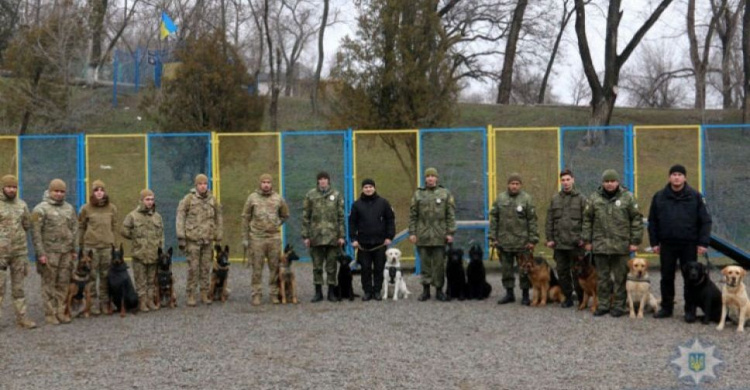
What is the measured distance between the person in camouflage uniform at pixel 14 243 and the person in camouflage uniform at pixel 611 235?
6430 mm

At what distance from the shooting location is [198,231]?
9.83 metres

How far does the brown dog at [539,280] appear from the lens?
9.53 meters

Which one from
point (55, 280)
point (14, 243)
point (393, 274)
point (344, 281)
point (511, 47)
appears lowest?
point (344, 281)

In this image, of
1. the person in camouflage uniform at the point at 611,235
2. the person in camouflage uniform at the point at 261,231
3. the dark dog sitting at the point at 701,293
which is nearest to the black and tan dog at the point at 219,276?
the person in camouflage uniform at the point at 261,231

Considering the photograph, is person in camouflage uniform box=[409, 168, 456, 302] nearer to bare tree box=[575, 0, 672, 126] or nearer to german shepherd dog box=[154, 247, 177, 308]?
german shepherd dog box=[154, 247, 177, 308]

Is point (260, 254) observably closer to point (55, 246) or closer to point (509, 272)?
point (55, 246)

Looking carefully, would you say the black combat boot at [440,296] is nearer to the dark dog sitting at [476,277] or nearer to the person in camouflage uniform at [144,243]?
the dark dog sitting at [476,277]

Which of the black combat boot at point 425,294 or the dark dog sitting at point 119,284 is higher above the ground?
the dark dog sitting at point 119,284

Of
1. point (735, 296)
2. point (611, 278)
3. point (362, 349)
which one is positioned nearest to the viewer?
point (362, 349)

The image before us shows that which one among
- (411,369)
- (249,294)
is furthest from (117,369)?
(249,294)

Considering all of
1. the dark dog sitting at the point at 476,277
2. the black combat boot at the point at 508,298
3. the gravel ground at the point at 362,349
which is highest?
the dark dog sitting at the point at 476,277

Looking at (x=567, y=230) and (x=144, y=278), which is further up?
(x=567, y=230)

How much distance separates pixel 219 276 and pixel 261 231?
32.9 inches

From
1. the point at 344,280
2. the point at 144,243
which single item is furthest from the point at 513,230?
Result: the point at 144,243
